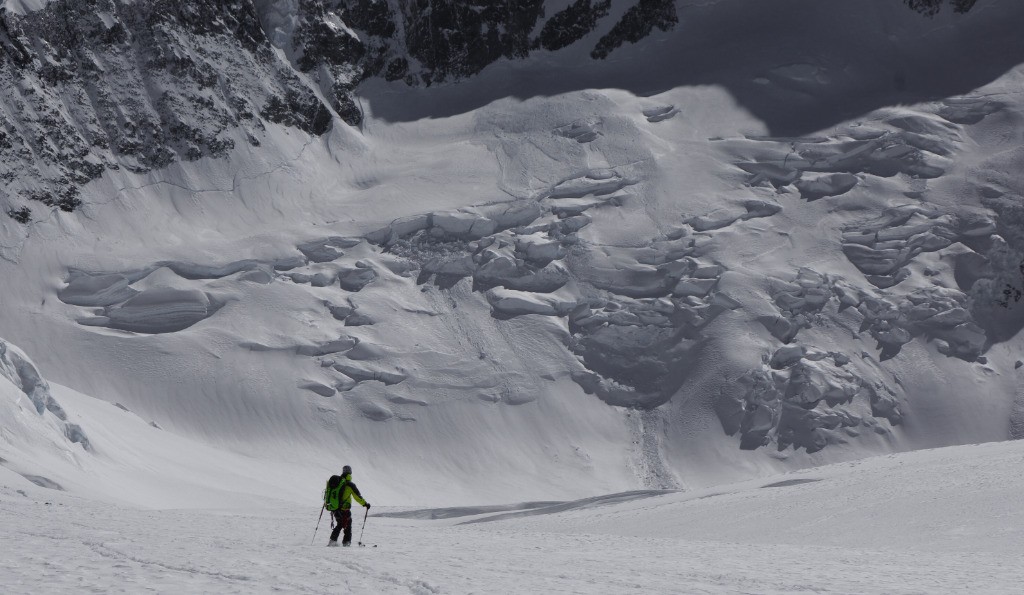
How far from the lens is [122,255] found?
89062mm

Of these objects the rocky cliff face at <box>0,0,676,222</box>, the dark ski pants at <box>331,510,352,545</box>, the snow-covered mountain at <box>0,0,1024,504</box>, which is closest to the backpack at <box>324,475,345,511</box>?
the dark ski pants at <box>331,510,352,545</box>

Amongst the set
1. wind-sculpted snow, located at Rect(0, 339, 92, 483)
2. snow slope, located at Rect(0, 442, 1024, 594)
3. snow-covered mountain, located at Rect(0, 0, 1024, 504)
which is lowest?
snow slope, located at Rect(0, 442, 1024, 594)

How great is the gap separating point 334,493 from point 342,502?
279 millimetres

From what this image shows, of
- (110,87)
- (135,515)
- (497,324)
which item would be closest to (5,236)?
(110,87)

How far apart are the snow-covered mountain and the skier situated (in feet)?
128

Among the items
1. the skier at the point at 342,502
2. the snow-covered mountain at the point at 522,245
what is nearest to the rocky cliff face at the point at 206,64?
the snow-covered mountain at the point at 522,245

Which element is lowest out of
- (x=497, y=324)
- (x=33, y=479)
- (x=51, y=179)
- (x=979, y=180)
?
(x=33, y=479)

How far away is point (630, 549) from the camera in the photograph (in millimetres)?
19859

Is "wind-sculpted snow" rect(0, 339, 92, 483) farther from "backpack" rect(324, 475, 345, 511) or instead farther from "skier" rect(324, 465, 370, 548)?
"skier" rect(324, 465, 370, 548)

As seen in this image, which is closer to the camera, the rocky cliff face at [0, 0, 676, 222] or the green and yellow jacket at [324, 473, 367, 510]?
the green and yellow jacket at [324, 473, 367, 510]

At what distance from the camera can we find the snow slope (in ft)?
42.7

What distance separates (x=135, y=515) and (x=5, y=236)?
72849mm

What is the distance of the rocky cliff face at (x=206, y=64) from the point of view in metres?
97.3

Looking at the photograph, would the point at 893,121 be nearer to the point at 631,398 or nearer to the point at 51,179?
the point at 631,398
